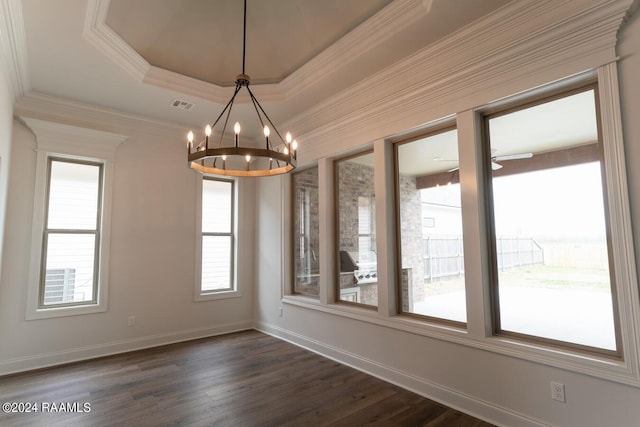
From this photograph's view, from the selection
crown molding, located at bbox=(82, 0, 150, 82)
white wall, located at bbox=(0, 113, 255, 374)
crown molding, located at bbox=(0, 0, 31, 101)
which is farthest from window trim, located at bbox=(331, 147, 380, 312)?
crown molding, located at bbox=(0, 0, 31, 101)

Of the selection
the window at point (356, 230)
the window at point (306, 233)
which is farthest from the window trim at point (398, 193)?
the window at point (306, 233)

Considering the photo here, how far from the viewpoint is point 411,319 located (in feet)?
Result: 10.9

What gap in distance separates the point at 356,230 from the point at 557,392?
Result: 2345 millimetres

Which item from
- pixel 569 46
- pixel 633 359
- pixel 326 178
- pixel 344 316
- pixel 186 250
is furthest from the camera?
pixel 186 250

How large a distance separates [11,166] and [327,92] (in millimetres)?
3634

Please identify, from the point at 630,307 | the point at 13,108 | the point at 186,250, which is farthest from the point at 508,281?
the point at 13,108

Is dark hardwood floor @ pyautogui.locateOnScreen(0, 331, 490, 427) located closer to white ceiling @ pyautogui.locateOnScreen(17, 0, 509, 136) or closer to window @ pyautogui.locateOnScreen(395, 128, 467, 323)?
window @ pyautogui.locateOnScreen(395, 128, 467, 323)

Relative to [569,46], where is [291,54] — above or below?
above

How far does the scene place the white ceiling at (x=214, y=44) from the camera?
109 inches

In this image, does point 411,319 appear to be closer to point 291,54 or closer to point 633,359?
point 633,359

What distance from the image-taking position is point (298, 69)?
3.76 metres

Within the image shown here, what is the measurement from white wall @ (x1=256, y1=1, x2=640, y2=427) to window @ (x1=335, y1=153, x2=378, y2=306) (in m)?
0.23

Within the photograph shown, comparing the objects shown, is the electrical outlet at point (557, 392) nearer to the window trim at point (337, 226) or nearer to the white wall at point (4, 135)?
A: the window trim at point (337, 226)

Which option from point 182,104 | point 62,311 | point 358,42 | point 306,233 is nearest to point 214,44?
point 182,104
